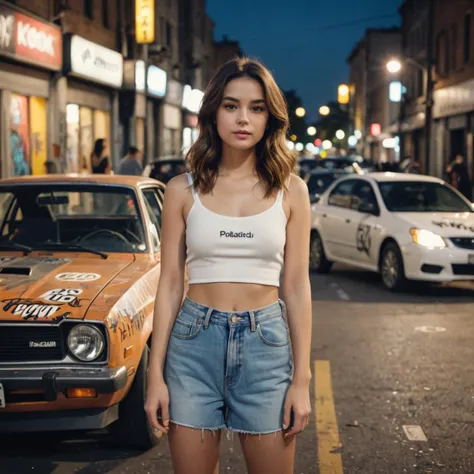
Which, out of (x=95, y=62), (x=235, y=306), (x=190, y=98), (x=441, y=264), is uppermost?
(x=190, y=98)

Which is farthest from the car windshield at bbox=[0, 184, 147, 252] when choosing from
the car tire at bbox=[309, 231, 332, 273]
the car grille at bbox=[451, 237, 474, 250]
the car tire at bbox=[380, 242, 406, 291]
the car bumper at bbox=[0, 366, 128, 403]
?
the car tire at bbox=[309, 231, 332, 273]

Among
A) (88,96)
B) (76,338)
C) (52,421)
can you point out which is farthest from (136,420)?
(88,96)

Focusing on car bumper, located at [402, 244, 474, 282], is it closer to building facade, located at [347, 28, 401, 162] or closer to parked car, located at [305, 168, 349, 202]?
parked car, located at [305, 168, 349, 202]

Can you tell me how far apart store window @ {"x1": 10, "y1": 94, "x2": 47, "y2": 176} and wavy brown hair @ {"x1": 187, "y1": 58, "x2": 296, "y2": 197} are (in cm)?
1749

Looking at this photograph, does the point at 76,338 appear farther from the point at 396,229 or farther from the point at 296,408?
the point at 396,229

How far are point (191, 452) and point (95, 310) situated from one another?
2.11 metres

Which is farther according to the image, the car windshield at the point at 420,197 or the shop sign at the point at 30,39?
the shop sign at the point at 30,39

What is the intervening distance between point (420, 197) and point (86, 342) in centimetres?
866

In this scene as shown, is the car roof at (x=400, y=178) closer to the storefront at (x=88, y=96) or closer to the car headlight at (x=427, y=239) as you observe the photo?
the car headlight at (x=427, y=239)

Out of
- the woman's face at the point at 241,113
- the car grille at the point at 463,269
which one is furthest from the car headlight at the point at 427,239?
the woman's face at the point at 241,113

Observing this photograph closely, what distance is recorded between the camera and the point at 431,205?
42.2 feet

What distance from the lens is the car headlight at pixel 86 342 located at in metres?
4.98

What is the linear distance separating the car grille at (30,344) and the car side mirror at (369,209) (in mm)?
8339

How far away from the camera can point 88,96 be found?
2598 cm
